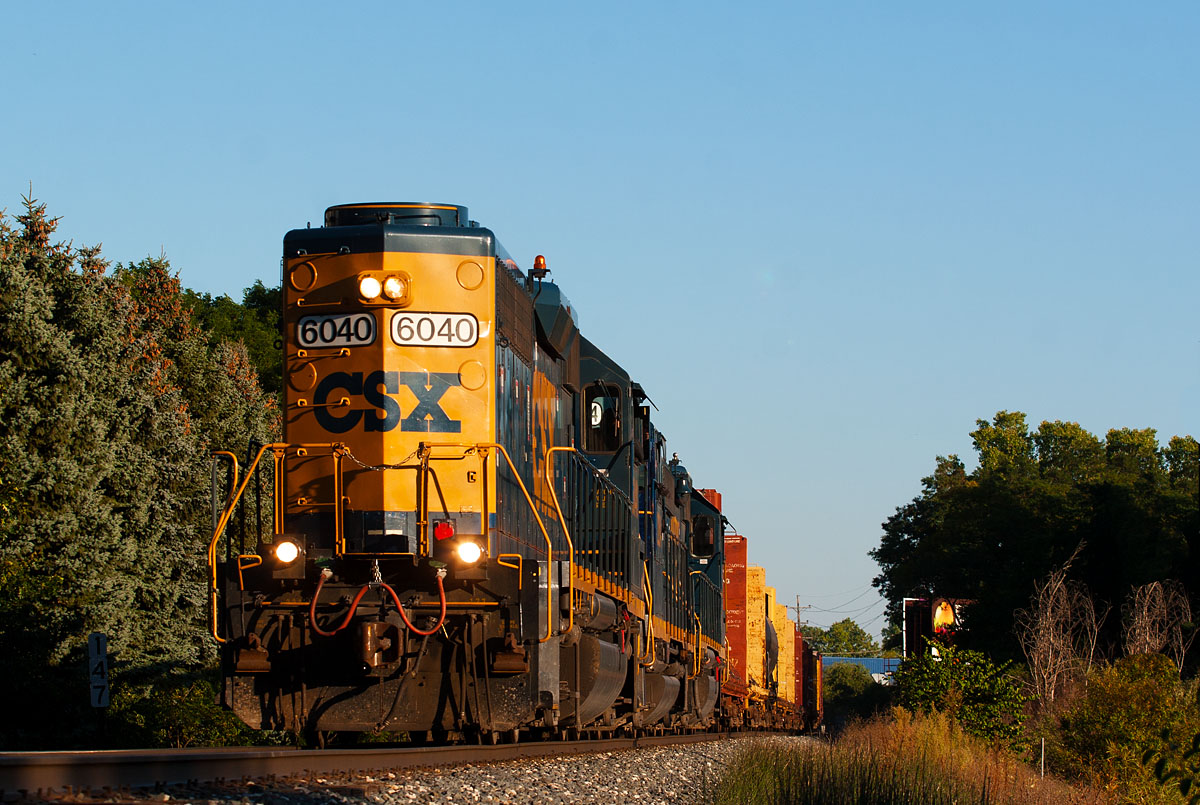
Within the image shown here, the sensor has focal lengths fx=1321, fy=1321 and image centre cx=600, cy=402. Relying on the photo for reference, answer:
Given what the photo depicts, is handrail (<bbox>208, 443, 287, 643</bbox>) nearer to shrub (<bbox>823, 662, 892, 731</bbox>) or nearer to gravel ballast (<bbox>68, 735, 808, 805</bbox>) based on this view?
gravel ballast (<bbox>68, 735, 808, 805</bbox>)

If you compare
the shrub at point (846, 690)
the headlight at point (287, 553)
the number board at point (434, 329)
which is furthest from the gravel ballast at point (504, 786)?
the shrub at point (846, 690)

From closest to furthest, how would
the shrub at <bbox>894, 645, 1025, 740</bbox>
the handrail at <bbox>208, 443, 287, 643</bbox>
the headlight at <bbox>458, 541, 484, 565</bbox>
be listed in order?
the headlight at <bbox>458, 541, 484, 565</bbox>, the handrail at <bbox>208, 443, 287, 643</bbox>, the shrub at <bbox>894, 645, 1025, 740</bbox>

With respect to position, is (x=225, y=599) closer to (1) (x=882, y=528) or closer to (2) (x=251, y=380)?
(2) (x=251, y=380)

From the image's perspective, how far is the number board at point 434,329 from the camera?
34.9 ft

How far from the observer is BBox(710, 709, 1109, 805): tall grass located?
9633 mm

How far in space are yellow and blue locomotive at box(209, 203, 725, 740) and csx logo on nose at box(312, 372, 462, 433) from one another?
0.5 inches

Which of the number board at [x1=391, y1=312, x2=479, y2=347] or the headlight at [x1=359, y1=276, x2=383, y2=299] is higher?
the headlight at [x1=359, y1=276, x2=383, y2=299]

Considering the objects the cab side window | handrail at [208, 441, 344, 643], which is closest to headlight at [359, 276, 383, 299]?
handrail at [208, 441, 344, 643]

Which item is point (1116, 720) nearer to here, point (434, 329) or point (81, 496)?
point (434, 329)

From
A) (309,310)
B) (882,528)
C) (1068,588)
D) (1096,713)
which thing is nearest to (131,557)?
(309,310)

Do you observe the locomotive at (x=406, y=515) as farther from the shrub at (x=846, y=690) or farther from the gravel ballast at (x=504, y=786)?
the shrub at (x=846, y=690)

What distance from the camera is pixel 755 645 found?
106 feet

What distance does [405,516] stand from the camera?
10.4 m

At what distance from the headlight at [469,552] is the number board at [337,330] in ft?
6.33
